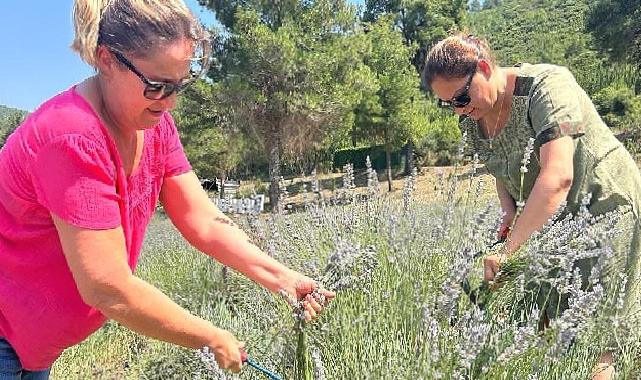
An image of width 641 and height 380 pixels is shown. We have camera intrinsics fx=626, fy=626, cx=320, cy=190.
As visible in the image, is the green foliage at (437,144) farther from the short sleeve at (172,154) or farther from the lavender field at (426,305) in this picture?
the short sleeve at (172,154)

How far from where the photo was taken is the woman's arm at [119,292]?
4.37 ft

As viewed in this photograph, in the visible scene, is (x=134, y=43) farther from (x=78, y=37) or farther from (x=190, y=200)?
(x=190, y=200)

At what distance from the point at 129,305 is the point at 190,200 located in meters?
0.64

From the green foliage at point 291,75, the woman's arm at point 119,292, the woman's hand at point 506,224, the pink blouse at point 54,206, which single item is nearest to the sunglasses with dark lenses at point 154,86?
the pink blouse at point 54,206

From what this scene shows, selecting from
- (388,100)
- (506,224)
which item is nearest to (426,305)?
(506,224)

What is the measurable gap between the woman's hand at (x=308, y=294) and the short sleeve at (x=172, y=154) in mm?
478

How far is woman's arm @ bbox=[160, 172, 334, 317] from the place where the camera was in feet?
6.28

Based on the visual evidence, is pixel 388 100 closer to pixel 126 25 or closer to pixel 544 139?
pixel 544 139

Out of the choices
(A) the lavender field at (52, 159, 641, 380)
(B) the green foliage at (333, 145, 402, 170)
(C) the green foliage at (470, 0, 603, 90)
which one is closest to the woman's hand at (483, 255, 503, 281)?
(A) the lavender field at (52, 159, 641, 380)

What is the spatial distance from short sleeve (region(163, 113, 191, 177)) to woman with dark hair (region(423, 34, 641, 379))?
989mm

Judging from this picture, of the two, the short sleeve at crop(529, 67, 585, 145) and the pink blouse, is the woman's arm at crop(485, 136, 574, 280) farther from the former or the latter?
the pink blouse

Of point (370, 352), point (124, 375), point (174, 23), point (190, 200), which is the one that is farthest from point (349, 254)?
point (124, 375)

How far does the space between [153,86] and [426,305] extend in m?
0.82

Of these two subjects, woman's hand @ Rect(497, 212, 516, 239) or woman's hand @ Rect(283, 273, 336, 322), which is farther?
woman's hand @ Rect(497, 212, 516, 239)
